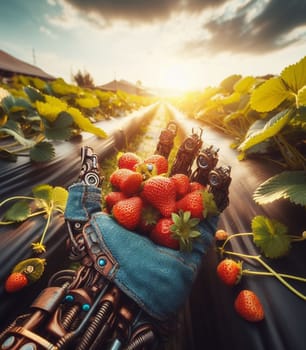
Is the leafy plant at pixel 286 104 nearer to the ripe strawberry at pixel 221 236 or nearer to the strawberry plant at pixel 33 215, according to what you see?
the ripe strawberry at pixel 221 236

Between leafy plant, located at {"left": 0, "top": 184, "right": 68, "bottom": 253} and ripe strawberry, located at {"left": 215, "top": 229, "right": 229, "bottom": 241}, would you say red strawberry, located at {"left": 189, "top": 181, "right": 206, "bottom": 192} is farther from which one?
leafy plant, located at {"left": 0, "top": 184, "right": 68, "bottom": 253}

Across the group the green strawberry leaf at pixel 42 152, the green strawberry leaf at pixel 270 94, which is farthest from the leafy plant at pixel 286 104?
the green strawberry leaf at pixel 42 152

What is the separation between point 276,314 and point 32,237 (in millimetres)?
1074

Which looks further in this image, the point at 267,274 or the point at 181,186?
the point at 181,186

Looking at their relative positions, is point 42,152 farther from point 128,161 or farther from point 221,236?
point 221,236

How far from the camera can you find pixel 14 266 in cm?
83

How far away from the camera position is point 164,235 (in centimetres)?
71

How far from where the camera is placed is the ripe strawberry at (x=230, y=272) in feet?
2.50

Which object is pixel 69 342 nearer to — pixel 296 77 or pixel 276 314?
pixel 276 314

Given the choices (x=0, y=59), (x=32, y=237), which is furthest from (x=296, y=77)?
(x=0, y=59)

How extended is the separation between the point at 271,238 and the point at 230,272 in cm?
23

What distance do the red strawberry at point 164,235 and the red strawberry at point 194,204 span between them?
9 centimetres

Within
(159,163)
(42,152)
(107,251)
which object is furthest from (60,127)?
(107,251)

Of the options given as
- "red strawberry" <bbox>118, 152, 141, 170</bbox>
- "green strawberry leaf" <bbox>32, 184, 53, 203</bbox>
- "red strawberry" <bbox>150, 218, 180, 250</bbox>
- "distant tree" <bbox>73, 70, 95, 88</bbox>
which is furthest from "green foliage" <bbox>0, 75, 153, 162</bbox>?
"distant tree" <bbox>73, 70, 95, 88</bbox>
